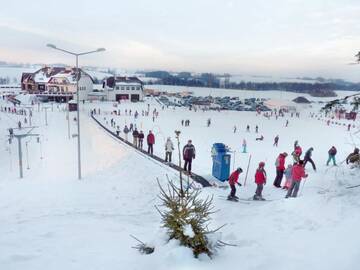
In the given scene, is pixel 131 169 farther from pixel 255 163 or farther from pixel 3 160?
pixel 3 160

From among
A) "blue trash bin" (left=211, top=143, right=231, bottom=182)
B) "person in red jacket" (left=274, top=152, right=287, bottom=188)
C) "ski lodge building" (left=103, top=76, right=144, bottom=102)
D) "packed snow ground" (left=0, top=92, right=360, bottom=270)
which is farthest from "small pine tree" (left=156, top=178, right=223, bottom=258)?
"ski lodge building" (left=103, top=76, right=144, bottom=102)

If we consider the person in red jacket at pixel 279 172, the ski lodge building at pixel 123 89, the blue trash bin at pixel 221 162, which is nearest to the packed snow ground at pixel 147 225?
the person in red jacket at pixel 279 172

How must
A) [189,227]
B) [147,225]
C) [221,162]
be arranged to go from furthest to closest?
[221,162], [147,225], [189,227]

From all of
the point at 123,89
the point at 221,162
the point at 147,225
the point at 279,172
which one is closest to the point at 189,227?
the point at 147,225

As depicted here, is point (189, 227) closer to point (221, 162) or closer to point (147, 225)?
point (147, 225)

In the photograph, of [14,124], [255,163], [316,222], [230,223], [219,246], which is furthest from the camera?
[14,124]

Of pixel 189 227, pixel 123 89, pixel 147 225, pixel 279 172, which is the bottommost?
pixel 147 225

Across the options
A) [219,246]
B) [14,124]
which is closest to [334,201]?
[219,246]

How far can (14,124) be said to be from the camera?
48.6 metres

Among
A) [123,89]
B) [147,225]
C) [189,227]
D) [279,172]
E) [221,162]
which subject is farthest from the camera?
[123,89]

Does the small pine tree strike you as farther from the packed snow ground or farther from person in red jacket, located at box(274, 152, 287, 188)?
person in red jacket, located at box(274, 152, 287, 188)

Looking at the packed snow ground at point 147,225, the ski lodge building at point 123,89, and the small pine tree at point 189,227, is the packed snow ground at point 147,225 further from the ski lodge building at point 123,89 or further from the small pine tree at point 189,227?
the ski lodge building at point 123,89

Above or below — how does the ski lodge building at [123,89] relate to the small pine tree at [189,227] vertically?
above

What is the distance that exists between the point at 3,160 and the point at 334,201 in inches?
1024
